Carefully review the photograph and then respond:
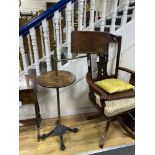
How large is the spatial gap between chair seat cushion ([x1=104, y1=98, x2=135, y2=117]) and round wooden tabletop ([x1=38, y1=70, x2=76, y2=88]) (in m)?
0.44

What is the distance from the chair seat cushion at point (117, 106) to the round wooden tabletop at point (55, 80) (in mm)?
442

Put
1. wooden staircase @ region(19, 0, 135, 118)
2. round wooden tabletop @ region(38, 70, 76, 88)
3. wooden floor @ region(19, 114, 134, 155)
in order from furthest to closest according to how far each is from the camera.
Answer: wooden staircase @ region(19, 0, 135, 118), wooden floor @ region(19, 114, 134, 155), round wooden tabletop @ region(38, 70, 76, 88)

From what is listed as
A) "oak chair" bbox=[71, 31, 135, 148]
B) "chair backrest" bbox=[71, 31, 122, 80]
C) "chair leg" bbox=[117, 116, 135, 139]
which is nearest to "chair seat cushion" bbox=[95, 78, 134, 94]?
"oak chair" bbox=[71, 31, 135, 148]

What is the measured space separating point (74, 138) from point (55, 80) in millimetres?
725

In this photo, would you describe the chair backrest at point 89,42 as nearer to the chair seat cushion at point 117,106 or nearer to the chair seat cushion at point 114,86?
the chair seat cushion at point 114,86

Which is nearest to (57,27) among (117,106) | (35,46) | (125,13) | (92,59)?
(35,46)

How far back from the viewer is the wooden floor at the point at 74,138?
1929 mm

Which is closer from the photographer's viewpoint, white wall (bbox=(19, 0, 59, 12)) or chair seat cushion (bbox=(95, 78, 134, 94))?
chair seat cushion (bbox=(95, 78, 134, 94))

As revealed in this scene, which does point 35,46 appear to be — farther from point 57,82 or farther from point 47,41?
point 57,82

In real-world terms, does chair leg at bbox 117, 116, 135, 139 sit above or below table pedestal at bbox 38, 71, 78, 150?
below

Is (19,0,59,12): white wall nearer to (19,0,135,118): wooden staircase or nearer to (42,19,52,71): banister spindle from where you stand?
(19,0,135,118): wooden staircase

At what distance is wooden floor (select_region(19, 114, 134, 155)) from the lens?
6.33ft
